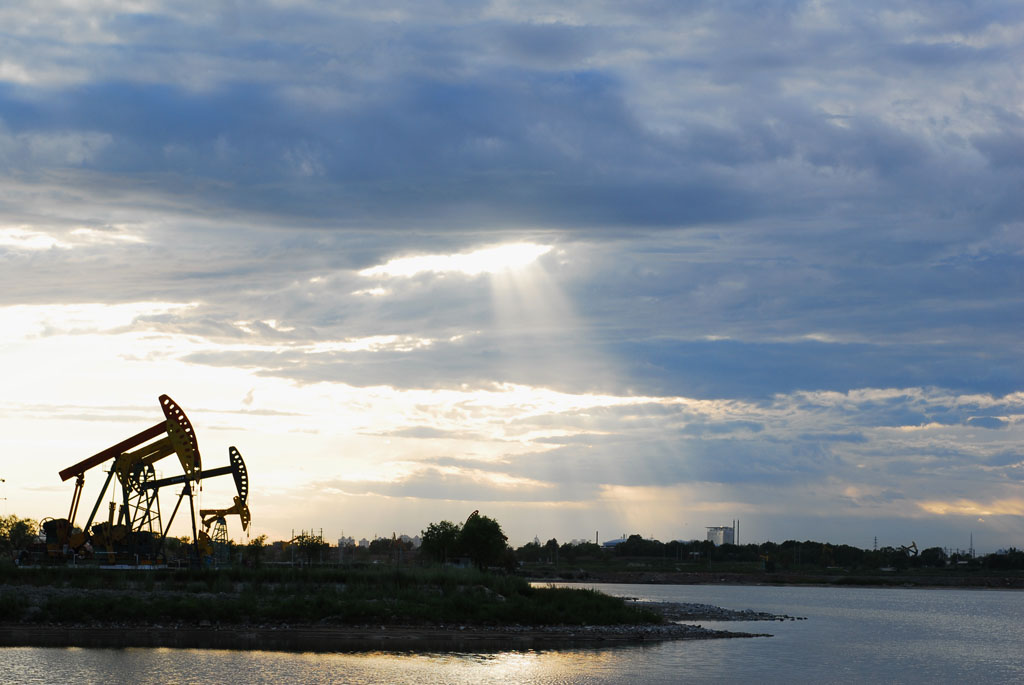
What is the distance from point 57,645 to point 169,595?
7.87m

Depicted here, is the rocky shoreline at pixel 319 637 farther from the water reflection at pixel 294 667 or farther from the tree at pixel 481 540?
the tree at pixel 481 540

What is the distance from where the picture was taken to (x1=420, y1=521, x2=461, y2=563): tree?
101 m

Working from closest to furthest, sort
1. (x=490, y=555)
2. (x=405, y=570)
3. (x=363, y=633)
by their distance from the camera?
(x=363, y=633) < (x=405, y=570) < (x=490, y=555)

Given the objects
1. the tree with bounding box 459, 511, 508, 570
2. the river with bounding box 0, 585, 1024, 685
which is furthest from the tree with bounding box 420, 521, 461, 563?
the river with bounding box 0, 585, 1024, 685

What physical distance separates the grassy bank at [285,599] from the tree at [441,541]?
30740 mm

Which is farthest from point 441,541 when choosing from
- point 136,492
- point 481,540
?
point 136,492

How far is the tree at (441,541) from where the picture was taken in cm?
10056

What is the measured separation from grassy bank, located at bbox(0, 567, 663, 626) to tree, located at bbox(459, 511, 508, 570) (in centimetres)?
2736

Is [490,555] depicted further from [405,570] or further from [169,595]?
[169,595]

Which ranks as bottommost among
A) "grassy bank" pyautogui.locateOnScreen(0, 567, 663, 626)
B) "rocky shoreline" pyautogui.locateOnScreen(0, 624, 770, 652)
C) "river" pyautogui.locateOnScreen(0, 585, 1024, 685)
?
"river" pyautogui.locateOnScreen(0, 585, 1024, 685)

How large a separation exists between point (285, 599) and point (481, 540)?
38.3 meters

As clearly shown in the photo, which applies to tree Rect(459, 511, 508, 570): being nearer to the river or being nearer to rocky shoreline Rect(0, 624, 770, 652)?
the river

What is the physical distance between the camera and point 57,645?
5203 centimetres

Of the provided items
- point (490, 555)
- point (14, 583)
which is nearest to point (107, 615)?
point (14, 583)
